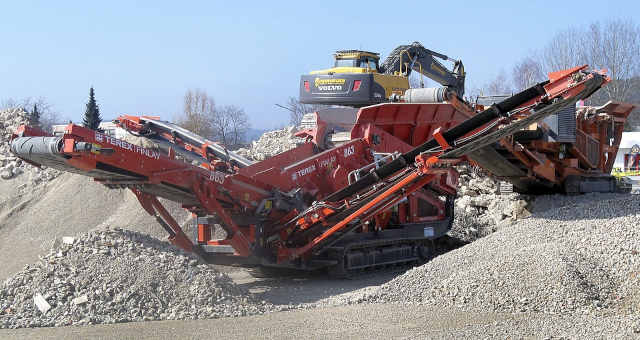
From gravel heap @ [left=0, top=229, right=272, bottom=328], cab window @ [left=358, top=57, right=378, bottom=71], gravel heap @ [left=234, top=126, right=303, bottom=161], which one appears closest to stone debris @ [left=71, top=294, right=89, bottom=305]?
gravel heap @ [left=0, top=229, right=272, bottom=328]

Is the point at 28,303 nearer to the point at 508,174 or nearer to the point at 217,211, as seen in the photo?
the point at 217,211

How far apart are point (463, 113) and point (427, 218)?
1.93m

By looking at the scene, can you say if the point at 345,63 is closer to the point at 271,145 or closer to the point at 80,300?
the point at 271,145

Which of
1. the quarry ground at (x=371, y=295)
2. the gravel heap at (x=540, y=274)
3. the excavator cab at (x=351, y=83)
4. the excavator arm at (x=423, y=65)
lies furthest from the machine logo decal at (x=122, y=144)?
the excavator arm at (x=423, y=65)

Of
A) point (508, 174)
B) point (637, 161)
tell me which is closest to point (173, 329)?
point (508, 174)

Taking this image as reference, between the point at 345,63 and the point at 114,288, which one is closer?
the point at 114,288

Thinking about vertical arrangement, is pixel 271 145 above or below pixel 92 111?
below

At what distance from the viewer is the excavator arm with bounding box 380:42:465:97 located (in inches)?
758

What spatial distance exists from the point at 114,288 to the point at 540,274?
459 cm

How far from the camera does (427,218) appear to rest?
11914 mm

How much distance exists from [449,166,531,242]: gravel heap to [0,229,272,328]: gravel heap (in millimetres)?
6625

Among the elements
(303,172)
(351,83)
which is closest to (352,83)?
(351,83)

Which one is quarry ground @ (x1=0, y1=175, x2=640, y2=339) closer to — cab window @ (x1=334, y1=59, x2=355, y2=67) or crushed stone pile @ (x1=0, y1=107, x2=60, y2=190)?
cab window @ (x1=334, y1=59, x2=355, y2=67)

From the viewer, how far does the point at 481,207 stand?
15094 mm
